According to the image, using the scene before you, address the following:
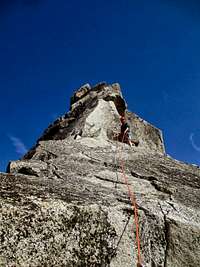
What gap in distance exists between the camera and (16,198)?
5105mm

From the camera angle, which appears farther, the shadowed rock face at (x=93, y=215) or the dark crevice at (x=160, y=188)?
the dark crevice at (x=160, y=188)

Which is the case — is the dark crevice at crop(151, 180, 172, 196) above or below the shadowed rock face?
above

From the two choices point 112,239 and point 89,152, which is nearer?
point 112,239

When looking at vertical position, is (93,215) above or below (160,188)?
below

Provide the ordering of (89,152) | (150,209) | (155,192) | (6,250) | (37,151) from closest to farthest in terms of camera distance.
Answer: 1. (6,250)
2. (150,209)
3. (155,192)
4. (89,152)
5. (37,151)

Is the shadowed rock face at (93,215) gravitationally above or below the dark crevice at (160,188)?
Result: below

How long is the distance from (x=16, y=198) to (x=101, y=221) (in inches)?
53.3

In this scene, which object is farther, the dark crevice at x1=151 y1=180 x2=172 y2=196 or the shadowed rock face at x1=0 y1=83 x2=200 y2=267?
the dark crevice at x1=151 y1=180 x2=172 y2=196

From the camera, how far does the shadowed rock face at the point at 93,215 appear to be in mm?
4750

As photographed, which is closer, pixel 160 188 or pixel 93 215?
pixel 93 215

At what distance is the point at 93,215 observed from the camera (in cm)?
537

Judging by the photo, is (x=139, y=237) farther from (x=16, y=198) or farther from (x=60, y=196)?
(x=16, y=198)

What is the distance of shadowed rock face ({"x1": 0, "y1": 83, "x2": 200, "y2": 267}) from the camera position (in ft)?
15.6

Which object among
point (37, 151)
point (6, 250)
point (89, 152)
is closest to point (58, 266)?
point (6, 250)
